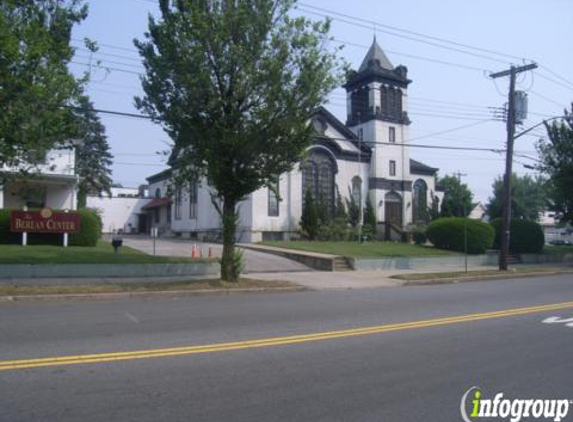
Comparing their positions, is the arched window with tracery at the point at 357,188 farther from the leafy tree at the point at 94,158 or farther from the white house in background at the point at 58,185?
the leafy tree at the point at 94,158

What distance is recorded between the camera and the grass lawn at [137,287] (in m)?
12.9

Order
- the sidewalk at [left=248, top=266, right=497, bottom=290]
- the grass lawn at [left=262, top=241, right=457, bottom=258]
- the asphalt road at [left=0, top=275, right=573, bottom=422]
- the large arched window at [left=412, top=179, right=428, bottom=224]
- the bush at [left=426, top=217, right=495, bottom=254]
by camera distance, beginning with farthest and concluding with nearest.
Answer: the large arched window at [left=412, top=179, right=428, bottom=224] → the bush at [left=426, top=217, right=495, bottom=254] → the grass lawn at [left=262, top=241, right=457, bottom=258] → the sidewalk at [left=248, top=266, right=497, bottom=290] → the asphalt road at [left=0, top=275, right=573, bottom=422]

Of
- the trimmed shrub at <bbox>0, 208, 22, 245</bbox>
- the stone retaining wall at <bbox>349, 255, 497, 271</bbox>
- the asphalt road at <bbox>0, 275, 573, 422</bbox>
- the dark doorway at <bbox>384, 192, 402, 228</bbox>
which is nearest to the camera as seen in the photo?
the asphalt road at <bbox>0, 275, 573, 422</bbox>

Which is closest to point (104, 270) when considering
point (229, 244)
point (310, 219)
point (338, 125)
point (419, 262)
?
point (229, 244)

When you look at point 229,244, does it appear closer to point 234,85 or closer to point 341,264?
point 234,85

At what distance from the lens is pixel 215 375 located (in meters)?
5.89

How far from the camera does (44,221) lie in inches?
836

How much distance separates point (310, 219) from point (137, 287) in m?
21.4

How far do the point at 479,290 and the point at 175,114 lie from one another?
437 inches

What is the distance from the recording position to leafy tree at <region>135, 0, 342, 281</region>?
1455cm

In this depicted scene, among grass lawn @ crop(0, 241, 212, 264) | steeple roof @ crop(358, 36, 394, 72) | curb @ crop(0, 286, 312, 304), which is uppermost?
steeple roof @ crop(358, 36, 394, 72)

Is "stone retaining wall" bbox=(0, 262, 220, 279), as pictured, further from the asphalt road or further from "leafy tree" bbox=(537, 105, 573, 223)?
"leafy tree" bbox=(537, 105, 573, 223)

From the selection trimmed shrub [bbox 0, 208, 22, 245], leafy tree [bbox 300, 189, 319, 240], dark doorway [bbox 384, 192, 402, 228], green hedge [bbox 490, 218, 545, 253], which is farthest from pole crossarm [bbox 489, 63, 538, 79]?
trimmed shrub [bbox 0, 208, 22, 245]

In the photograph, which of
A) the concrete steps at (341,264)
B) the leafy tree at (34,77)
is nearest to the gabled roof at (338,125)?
the concrete steps at (341,264)
